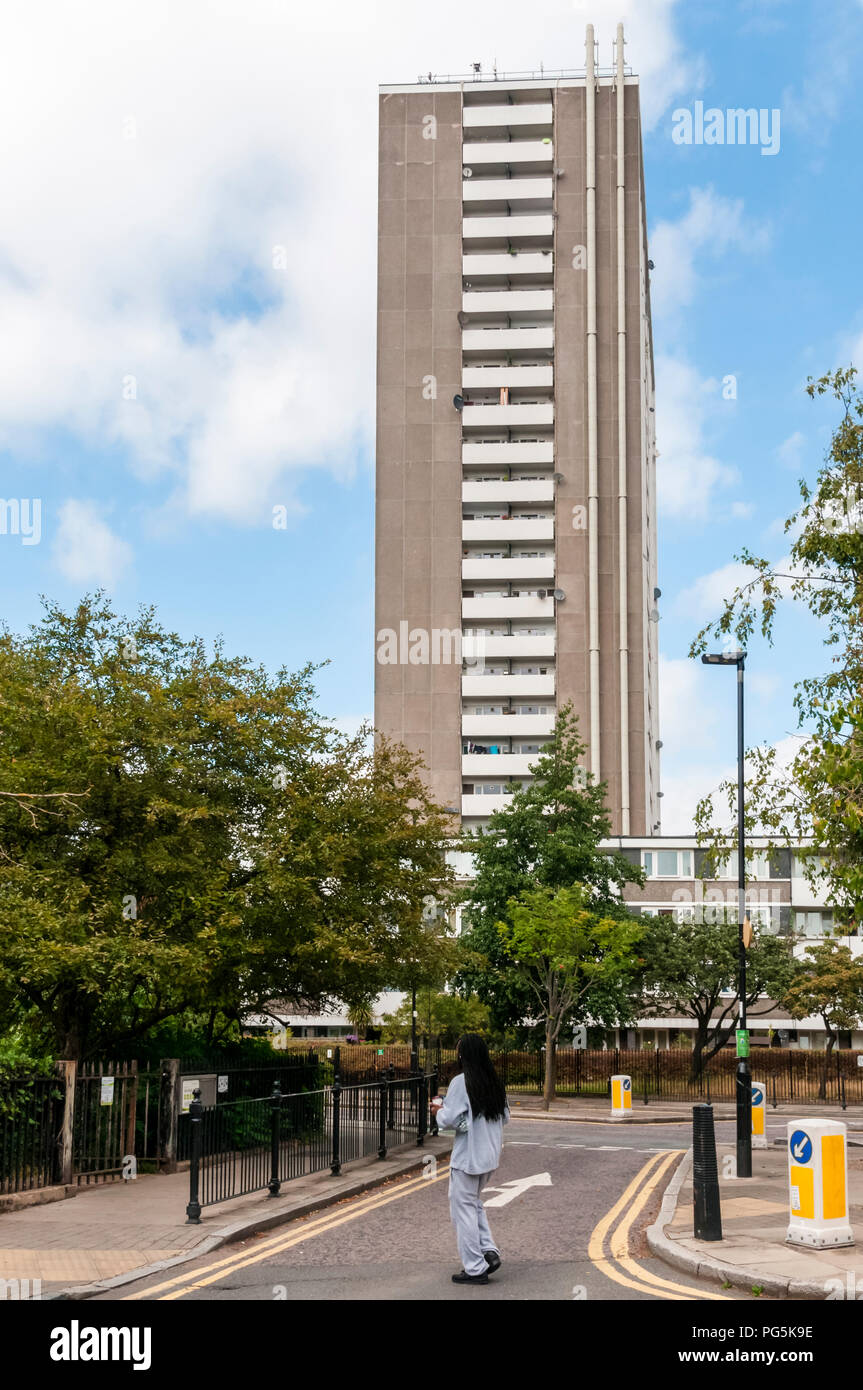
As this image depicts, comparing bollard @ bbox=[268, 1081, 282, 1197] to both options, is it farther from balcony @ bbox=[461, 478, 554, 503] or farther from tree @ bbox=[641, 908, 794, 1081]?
balcony @ bbox=[461, 478, 554, 503]

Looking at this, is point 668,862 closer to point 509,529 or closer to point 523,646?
point 523,646

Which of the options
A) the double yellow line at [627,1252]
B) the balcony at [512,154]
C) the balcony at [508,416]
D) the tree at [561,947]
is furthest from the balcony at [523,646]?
the double yellow line at [627,1252]

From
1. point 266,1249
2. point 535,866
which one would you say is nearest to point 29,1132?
point 266,1249

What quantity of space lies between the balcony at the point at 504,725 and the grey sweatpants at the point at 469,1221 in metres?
63.0

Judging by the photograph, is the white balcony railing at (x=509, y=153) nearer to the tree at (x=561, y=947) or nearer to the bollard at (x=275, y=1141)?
the tree at (x=561, y=947)

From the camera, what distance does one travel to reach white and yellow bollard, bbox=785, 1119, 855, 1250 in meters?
10.9

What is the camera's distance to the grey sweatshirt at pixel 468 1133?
32.6 ft

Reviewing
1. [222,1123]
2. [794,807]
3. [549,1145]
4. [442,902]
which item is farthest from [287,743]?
[549,1145]

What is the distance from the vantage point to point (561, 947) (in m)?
39.6

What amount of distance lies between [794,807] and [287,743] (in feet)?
26.2

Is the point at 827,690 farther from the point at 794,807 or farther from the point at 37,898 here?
the point at 37,898

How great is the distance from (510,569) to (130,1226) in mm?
63693

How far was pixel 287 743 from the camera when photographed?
68.3 ft
